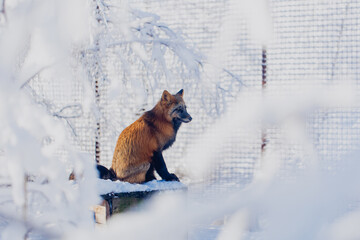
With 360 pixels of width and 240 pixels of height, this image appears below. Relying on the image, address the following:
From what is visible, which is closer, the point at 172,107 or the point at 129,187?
the point at 129,187

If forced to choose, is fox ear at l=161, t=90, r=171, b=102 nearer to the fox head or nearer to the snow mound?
the fox head

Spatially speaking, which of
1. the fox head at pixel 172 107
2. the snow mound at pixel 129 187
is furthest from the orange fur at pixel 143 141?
the snow mound at pixel 129 187

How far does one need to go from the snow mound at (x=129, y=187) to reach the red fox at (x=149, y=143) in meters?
0.14

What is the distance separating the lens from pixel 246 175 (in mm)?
2492

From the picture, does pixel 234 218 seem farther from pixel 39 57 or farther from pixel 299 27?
pixel 299 27

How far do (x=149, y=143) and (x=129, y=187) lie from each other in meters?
0.38

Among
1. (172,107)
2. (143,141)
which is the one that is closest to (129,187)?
(143,141)

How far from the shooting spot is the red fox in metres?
1.92

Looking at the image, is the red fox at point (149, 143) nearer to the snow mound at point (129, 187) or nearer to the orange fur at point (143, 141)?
the orange fur at point (143, 141)

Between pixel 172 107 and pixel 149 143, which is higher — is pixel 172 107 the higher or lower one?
the higher one

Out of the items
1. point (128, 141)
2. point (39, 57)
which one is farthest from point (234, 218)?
point (128, 141)

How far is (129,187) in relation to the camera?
1614mm

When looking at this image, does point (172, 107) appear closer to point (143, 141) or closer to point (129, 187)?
point (143, 141)

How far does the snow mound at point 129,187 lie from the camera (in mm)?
1535
